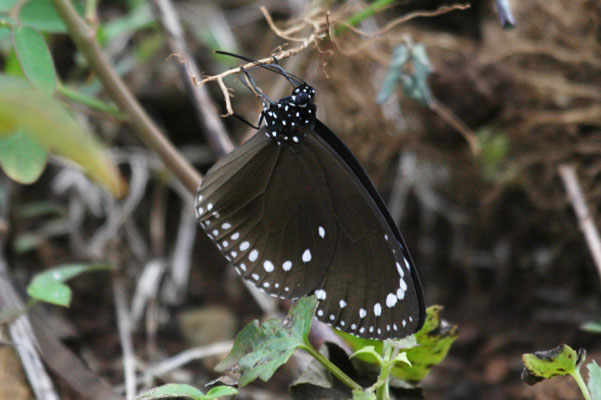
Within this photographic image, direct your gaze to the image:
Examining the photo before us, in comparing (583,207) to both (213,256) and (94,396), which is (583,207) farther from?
(94,396)

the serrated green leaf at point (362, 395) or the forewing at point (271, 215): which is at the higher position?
the forewing at point (271, 215)

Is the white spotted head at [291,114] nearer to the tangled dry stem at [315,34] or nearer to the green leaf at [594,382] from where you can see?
the tangled dry stem at [315,34]

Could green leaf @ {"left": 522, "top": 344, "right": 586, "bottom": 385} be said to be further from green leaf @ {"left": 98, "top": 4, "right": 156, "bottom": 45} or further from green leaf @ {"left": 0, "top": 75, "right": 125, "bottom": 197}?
green leaf @ {"left": 98, "top": 4, "right": 156, "bottom": 45}

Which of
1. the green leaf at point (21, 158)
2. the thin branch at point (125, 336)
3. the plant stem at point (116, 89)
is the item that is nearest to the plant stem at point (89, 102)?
the plant stem at point (116, 89)

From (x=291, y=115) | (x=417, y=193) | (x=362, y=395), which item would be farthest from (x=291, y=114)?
(x=417, y=193)

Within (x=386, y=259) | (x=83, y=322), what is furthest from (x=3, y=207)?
(x=386, y=259)

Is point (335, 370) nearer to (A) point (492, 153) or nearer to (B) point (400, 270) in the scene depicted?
(B) point (400, 270)
